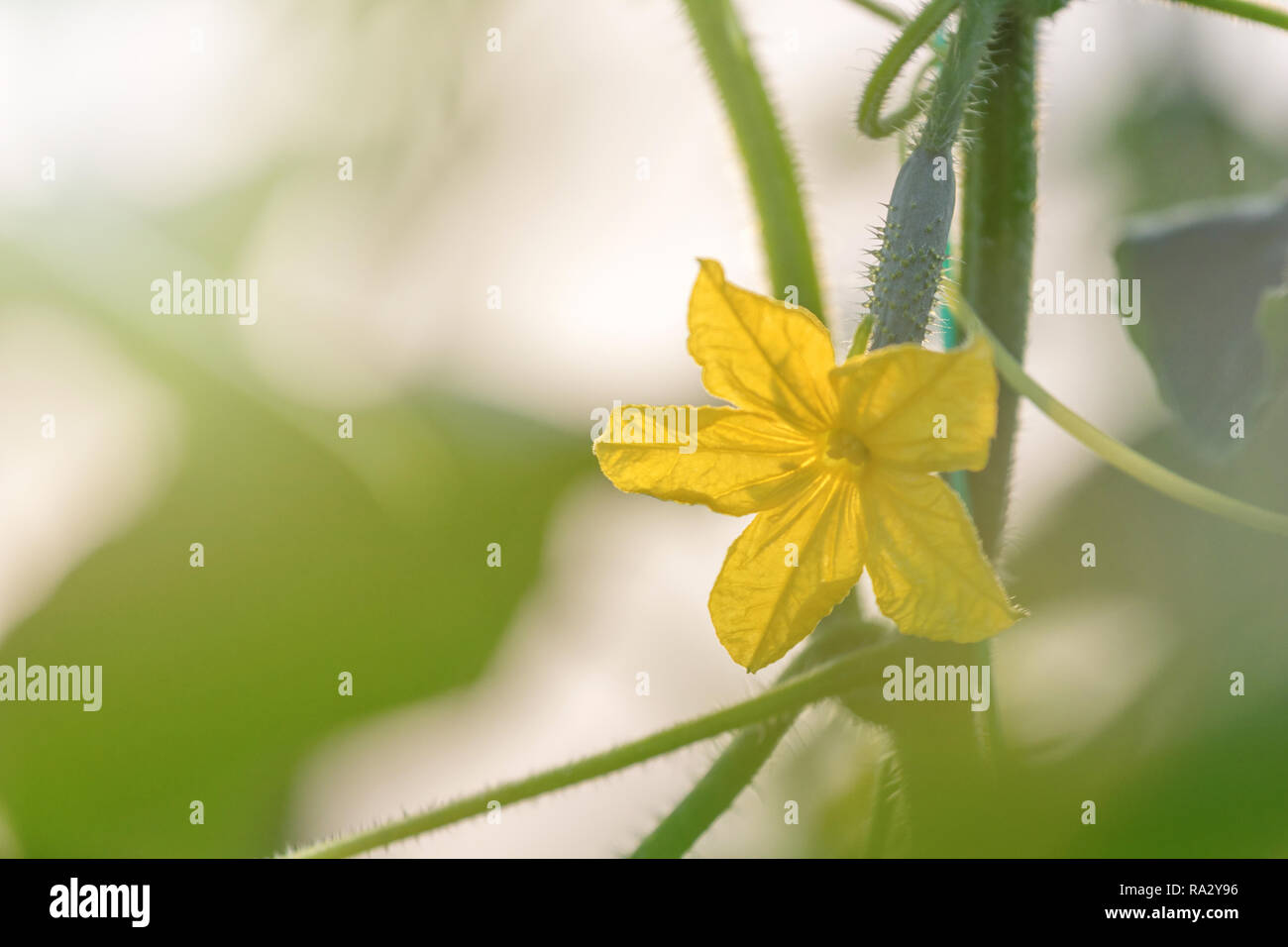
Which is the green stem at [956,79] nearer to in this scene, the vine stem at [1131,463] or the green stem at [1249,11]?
the vine stem at [1131,463]

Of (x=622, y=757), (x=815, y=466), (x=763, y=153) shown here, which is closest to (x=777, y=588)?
(x=815, y=466)

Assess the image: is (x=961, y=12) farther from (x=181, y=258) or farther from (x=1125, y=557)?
(x=181, y=258)

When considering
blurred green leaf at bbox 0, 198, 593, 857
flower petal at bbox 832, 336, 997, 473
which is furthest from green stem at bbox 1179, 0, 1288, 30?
blurred green leaf at bbox 0, 198, 593, 857

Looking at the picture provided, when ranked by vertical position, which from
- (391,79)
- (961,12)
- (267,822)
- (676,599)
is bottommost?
(267,822)

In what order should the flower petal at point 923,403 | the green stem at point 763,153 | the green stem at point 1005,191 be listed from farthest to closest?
the green stem at point 763,153 < the green stem at point 1005,191 < the flower petal at point 923,403

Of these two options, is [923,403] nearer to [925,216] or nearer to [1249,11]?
[925,216]

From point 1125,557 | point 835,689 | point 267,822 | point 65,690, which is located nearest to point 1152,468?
point 1125,557

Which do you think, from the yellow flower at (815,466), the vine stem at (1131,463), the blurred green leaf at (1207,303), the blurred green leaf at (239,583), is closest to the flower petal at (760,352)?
the yellow flower at (815,466)
